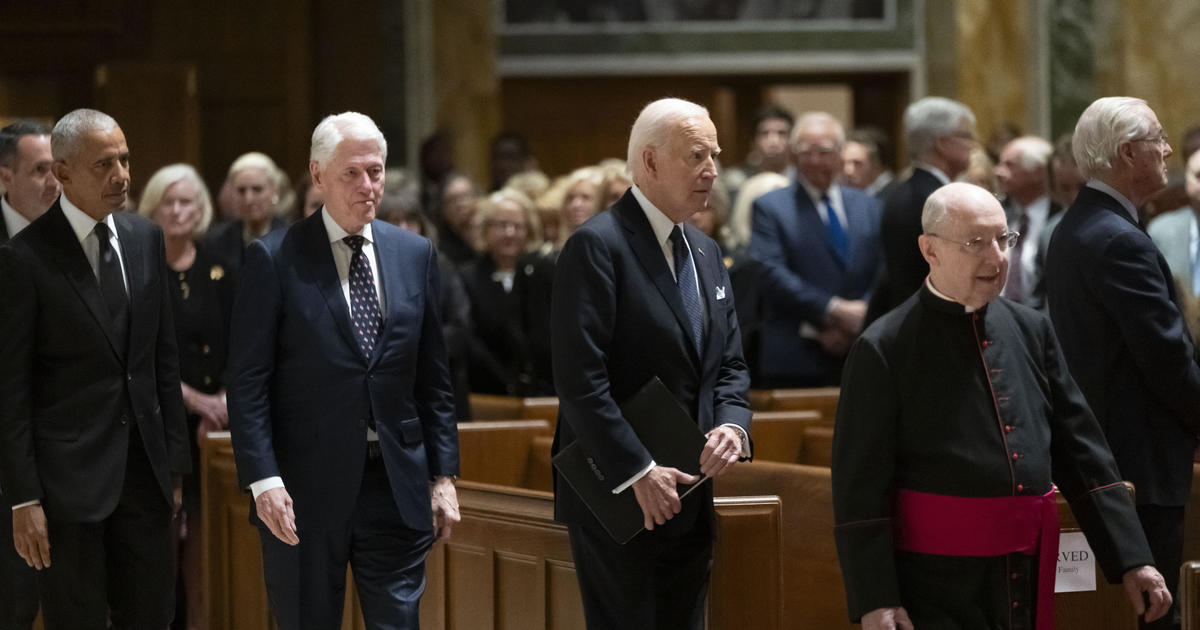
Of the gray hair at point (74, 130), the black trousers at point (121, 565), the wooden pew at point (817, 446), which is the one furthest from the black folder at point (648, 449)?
the wooden pew at point (817, 446)

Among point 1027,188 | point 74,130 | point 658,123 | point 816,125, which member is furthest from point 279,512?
point 1027,188

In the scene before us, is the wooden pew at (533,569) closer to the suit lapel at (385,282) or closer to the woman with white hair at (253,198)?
the suit lapel at (385,282)

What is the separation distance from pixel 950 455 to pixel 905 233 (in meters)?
2.78

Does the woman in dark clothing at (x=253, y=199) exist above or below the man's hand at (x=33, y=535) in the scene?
above

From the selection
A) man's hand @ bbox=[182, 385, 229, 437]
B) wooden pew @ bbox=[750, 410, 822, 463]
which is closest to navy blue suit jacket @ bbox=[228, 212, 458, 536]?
man's hand @ bbox=[182, 385, 229, 437]

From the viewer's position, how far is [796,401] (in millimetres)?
6738

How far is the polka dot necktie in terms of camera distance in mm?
3939

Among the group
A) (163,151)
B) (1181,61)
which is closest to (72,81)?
(163,151)

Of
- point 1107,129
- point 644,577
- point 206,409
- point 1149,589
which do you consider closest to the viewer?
point 1149,589

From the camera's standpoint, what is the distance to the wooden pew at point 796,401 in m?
6.73

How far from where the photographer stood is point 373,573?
3.89 m

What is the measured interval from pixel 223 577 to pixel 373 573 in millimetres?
1946

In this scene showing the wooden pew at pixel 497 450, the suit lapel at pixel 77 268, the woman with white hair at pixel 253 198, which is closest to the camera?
the suit lapel at pixel 77 268

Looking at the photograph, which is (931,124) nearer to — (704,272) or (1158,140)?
(1158,140)
